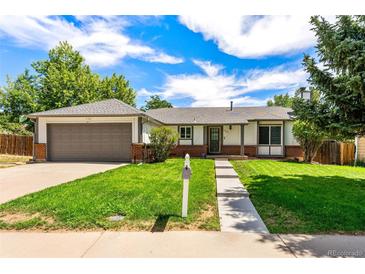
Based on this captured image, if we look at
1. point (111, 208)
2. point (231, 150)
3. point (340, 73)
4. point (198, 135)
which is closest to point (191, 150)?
point (198, 135)

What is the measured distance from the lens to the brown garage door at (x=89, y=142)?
47.7 ft

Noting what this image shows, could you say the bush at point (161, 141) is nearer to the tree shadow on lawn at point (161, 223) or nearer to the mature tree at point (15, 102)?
the tree shadow on lawn at point (161, 223)

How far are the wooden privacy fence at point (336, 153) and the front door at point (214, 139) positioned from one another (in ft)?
23.0

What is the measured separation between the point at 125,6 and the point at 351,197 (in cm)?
688

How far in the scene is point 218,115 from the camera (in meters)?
19.5

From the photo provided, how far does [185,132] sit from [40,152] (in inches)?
384

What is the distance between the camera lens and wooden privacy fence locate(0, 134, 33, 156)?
20141 mm

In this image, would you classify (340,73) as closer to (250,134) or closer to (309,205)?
(309,205)

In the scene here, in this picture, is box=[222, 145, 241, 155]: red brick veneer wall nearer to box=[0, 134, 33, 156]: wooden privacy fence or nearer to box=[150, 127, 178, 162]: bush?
box=[150, 127, 178, 162]: bush

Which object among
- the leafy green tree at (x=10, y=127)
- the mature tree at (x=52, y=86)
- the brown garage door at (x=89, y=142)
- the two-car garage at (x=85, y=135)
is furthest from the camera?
the mature tree at (x=52, y=86)

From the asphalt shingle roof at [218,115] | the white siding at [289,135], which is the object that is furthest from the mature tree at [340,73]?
the white siding at [289,135]

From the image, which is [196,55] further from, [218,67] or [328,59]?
[328,59]

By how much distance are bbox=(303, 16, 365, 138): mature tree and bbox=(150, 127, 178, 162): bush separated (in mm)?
7703

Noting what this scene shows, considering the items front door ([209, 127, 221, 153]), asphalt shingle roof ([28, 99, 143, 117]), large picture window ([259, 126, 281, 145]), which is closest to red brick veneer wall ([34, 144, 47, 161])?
asphalt shingle roof ([28, 99, 143, 117])
